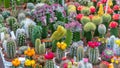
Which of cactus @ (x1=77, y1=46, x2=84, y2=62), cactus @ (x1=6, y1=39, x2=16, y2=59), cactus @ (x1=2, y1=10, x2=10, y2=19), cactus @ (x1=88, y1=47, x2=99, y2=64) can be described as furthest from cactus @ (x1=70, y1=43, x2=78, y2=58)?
cactus @ (x1=2, y1=10, x2=10, y2=19)

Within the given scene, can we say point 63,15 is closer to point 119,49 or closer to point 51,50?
point 51,50

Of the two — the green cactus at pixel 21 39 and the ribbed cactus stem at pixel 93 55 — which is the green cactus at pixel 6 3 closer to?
the green cactus at pixel 21 39

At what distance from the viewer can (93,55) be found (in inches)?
190

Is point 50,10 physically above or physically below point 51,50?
above

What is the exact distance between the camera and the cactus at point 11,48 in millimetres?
4973

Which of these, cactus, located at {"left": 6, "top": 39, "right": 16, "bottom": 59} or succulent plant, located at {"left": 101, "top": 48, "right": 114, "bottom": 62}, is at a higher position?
cactus, located at {"left": 6, "top": 39, "right": 16, "bottom": 59}

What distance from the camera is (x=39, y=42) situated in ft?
16.8

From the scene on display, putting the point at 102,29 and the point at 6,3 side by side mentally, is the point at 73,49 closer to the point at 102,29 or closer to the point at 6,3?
the point at 102,29

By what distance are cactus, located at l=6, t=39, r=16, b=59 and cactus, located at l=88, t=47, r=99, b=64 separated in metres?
1.18

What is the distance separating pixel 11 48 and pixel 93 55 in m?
1.27

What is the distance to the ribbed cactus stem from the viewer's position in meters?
4.77

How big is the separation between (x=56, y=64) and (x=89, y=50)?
0.54 m

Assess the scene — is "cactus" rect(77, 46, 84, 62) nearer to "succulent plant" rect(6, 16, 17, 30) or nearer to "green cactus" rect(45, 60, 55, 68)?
"green cactus" rect(45, 60, 55, 68)

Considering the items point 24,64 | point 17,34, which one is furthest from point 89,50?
point 17,34
